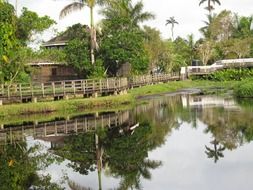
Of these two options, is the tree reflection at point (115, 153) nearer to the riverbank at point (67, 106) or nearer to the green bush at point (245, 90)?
the riverbank at point (67, 106)

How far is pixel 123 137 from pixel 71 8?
2371 centimetres

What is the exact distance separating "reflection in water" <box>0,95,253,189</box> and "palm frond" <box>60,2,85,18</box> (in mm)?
12241

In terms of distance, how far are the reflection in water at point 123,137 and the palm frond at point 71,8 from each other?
12241 mm

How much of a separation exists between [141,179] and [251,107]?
23.0m

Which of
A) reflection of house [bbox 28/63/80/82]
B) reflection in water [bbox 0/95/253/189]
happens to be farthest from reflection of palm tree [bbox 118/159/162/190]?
reflection of house [bbox 28/63/80/82]

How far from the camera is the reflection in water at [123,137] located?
61.7 feet

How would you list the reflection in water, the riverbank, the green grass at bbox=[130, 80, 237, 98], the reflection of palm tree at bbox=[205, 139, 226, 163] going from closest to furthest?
the reflection in water, the reflection of palm tree at bbox=[205, 139, 226, 163], the riverbank, the green grass at bbox=[130, 80, 237, 98]

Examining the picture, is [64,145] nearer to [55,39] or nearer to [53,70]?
[53,70]

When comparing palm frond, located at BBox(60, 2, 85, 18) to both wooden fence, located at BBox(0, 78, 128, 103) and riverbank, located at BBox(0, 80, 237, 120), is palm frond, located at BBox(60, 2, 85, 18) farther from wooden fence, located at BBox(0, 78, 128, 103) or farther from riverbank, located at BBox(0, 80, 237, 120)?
riverbank, located at BBox(0, 80, 237, 120)

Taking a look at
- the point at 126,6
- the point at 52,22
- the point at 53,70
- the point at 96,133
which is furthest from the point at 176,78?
the point at 96,133

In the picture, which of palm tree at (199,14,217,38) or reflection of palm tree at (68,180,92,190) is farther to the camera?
palm tree at (199,14,217,38)

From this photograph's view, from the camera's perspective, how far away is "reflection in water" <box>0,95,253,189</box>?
18.8 m

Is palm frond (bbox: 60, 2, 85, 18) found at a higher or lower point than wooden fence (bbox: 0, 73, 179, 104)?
higher

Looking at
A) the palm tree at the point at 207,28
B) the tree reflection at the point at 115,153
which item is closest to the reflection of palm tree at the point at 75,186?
the tree reflection at the point at 115,153
